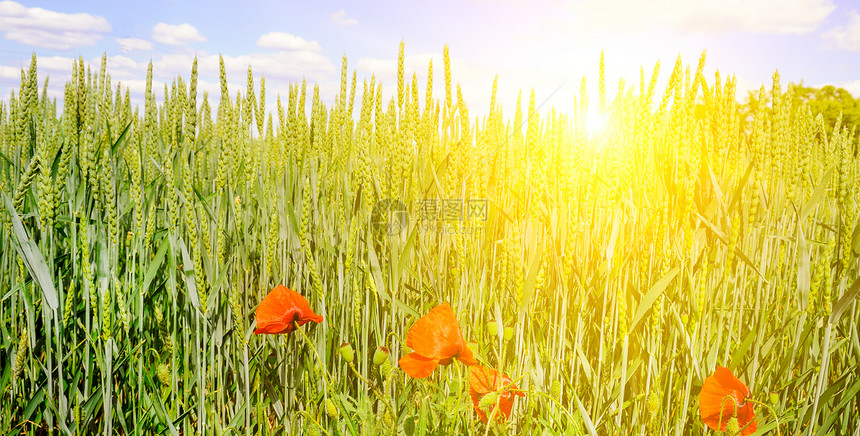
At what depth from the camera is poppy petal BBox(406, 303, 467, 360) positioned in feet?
2.61

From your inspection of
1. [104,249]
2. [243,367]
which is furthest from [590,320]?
[104,249]

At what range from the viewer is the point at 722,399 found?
2.90 feet

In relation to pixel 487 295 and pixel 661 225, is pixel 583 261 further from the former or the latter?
pixel 487 295

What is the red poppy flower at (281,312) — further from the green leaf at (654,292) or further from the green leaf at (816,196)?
the green leaf at (816,196)

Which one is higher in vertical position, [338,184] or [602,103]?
[602,103]

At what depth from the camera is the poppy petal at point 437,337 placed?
0.80 metres

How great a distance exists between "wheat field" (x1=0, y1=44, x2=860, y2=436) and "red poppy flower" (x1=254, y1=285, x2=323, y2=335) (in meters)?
0.04

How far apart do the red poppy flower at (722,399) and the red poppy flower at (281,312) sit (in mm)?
660

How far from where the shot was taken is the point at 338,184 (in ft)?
4.52

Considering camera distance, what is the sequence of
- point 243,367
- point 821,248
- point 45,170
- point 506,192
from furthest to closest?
point 506,192 → point 821,248 → point 243,367 → point 45,170

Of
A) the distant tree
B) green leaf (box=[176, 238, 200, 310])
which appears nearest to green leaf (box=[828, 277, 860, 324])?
green leaf (box=[176, 238, 200, 310])

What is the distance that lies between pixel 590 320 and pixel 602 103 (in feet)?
1.48

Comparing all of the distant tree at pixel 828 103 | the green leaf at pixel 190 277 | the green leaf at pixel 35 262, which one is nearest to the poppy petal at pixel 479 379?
the green leaf at pixel 190 277

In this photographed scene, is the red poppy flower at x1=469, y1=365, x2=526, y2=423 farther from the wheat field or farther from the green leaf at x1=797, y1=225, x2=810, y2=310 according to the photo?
the green leaf at x1=797, y1=225, x2=810, y2=310
